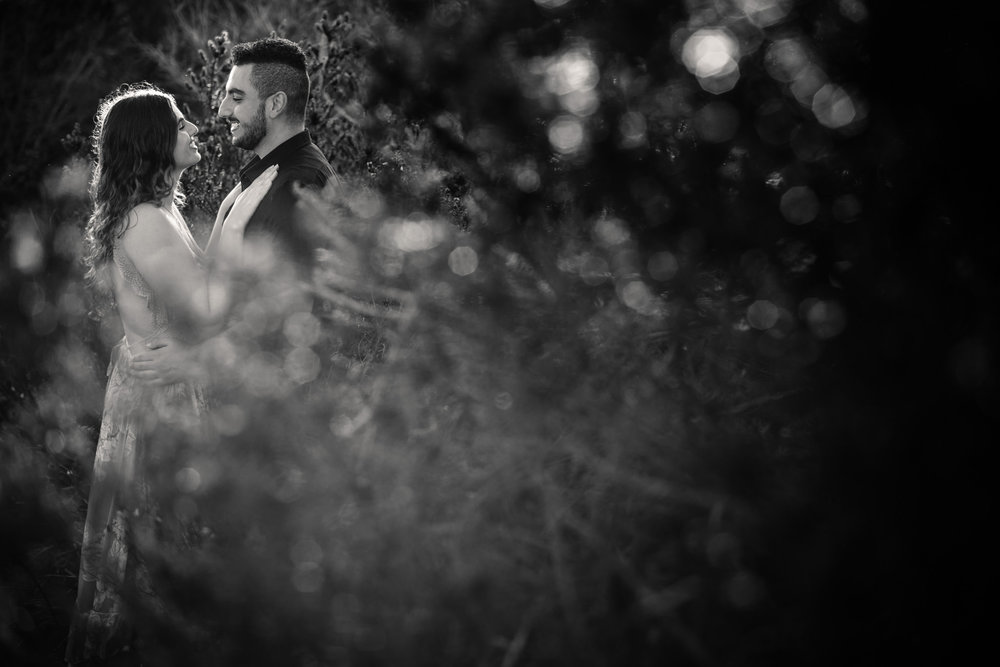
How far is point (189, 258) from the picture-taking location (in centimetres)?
262

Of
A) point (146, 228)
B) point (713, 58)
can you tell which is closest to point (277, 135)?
point (146, 228)

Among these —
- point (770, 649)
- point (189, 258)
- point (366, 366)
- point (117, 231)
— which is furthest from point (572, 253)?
point (117, 231)

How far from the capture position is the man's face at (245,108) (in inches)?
126

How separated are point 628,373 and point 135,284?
6.85 feet

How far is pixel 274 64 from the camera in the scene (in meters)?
3.19

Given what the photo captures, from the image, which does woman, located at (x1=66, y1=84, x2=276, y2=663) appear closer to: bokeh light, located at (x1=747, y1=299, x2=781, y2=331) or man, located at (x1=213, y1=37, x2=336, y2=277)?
man, located at (x1=213, y1=37, x2=336, y2=277)

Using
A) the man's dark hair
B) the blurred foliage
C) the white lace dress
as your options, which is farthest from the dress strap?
the blurred foliage

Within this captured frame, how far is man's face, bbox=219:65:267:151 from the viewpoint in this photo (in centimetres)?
319

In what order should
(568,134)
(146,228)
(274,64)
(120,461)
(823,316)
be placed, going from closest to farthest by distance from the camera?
(823,316) → (568,134) → (146,228) → (120,461) → (274,64)

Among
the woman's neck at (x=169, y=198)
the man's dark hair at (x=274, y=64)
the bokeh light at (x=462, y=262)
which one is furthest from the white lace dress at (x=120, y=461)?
the bokeh light at (x=462, y=262)

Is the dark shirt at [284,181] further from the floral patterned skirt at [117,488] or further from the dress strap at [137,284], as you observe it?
the floral patterned skirt at [117,488]

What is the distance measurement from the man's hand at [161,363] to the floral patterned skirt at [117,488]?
0.28 ft

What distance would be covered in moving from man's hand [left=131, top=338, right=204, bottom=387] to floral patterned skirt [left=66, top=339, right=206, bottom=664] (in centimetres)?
9

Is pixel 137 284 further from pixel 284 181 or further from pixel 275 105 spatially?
pixel 275 105
